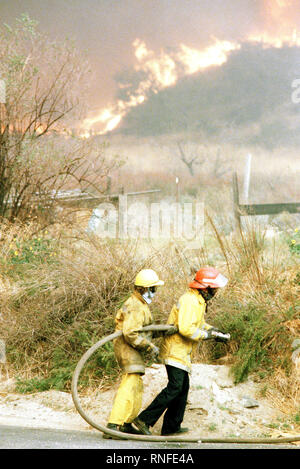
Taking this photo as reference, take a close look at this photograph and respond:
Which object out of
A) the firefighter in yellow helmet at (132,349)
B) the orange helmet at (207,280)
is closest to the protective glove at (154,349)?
the firefighter in yellow helmet at (132,349)

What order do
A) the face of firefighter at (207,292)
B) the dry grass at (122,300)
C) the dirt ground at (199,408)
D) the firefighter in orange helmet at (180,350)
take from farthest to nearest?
the dry grass at (122,300) → the dirt ground at (199,408) → the face of firefighter at (207,292) → the firefighter in orange helmet at (180,350)

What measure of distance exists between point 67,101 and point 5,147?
1.62 metres

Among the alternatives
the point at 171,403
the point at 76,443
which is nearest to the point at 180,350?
the point at 171,403

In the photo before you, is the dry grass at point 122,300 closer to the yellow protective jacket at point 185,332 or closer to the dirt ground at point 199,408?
the dirt ground at point 199,408

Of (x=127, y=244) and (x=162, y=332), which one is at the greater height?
(x=127, y=244)

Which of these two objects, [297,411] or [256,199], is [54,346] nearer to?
[297,411]

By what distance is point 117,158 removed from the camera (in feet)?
34.2

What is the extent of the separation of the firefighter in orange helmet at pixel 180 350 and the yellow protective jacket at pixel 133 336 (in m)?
0.23

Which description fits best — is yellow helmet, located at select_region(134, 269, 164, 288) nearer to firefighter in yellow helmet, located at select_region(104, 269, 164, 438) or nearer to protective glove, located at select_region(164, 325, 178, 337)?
firefighter in yellow helmet, located at select_region(104, 269, 164, 438)

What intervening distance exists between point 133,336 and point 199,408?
45.7 inches

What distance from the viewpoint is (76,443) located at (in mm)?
4023

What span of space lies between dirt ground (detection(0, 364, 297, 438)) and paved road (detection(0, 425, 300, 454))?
1.45 feet

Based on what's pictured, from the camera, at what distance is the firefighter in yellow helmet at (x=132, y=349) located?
14.0ft

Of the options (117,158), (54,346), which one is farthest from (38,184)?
(54,346)
